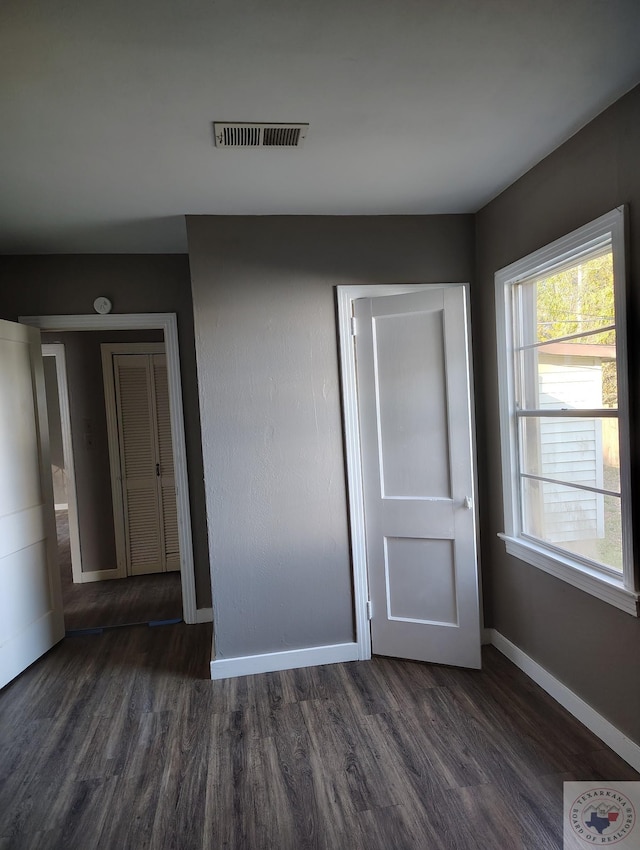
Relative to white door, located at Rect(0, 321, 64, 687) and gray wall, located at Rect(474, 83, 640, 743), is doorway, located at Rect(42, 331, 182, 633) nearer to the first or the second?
white door, located at Rect(0, 321, 64, 687)

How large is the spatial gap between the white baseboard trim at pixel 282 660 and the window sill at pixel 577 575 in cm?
109

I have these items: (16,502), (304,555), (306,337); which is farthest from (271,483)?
(16,502)

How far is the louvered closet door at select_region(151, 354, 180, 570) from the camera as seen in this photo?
493cm

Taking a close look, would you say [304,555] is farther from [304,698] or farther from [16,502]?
[16,502]

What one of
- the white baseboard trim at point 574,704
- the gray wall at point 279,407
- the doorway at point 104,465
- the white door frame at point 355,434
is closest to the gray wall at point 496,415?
the white baseboard trim at point 574,704

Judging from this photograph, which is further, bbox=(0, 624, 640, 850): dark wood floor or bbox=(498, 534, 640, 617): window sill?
bbox=(498, 534, 640, 617): window sill

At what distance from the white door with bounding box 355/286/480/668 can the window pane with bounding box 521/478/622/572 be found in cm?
31

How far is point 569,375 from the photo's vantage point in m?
2.38

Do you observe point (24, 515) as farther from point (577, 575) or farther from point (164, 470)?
point (577, 575)

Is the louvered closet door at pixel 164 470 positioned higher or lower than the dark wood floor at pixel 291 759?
higher

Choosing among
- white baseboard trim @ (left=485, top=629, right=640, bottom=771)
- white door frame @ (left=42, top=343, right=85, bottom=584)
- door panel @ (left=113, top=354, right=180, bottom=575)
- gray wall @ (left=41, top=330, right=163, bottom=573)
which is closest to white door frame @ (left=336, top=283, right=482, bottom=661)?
white baseboard trim @ (left=485, top=629, right=640, bottom=771)

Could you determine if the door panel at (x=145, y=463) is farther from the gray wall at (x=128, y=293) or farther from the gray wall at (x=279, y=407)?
the gray wall at (x=279, y=407)

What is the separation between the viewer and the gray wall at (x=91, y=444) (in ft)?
15.6

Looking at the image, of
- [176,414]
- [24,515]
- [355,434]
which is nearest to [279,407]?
[355,434]
